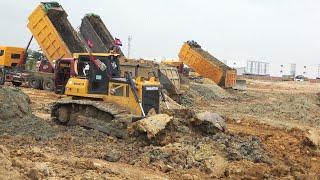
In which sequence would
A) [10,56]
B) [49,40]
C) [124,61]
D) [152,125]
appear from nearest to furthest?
[152,125] → [124,61] → [49,40] → [10,56]

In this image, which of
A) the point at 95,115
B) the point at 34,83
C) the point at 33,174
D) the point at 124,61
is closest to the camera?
the point at 33,174

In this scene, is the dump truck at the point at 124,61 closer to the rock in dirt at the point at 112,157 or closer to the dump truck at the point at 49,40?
the dump truck at the point at 49,40

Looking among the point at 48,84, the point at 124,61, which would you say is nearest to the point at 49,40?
the point at 48,84

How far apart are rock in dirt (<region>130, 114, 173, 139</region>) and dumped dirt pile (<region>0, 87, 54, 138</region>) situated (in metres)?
2.13

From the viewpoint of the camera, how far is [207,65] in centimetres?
3428

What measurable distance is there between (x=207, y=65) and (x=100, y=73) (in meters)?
22.0

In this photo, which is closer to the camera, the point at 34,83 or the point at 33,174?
the point at 33,174

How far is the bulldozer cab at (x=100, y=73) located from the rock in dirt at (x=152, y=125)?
2.00 meters

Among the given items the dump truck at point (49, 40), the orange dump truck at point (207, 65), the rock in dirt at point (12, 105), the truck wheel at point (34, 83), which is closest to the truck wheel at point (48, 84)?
the dump truck at point (49, 40)

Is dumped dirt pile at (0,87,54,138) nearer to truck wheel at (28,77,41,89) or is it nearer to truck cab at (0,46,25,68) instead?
truck wheel at (28,77,41,89)

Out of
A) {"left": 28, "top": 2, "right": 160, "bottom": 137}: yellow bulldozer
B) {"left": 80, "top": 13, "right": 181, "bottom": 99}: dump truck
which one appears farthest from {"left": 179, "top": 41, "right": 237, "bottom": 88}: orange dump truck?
{"left": 28, "top": 2, "right": 160, "bottom": 137}: yellow bulldozer

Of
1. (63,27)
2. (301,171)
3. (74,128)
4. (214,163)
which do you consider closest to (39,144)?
(74,128)

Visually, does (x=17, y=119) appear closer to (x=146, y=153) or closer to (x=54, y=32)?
(x=146, y=153)

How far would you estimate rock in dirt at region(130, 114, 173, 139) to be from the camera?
10.9 m
